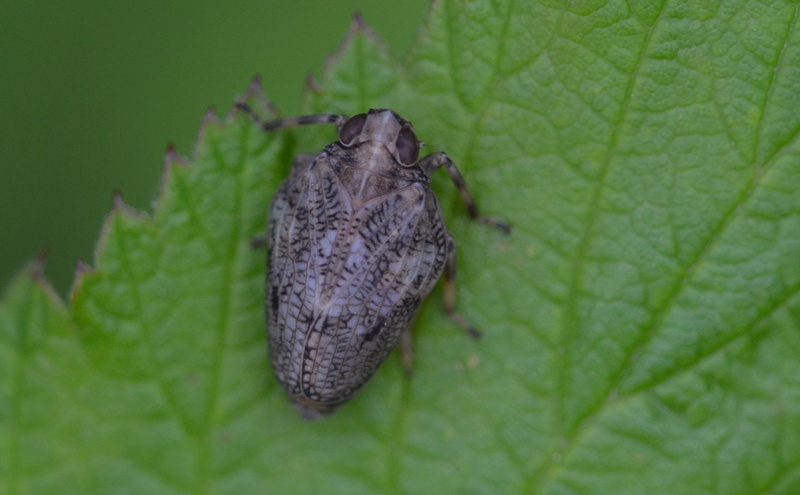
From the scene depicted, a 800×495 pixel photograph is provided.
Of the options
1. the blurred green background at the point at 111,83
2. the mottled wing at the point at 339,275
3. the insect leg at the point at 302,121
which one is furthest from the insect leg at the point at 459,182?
the blurred green background at the point at 111,83

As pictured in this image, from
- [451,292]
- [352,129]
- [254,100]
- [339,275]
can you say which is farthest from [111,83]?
[451,292]

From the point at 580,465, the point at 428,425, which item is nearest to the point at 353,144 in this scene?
the point at 428,425

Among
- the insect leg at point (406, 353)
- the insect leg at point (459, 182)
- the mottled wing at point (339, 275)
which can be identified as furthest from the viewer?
the insect leg at point (406, 353)

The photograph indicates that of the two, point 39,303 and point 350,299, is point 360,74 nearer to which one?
point 350,299

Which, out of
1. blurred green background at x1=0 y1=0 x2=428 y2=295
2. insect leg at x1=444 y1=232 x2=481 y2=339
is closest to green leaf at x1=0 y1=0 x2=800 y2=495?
insect leg at x1=444 y1=232 x2=481 y2=339

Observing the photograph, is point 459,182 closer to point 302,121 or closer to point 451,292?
point 451,292

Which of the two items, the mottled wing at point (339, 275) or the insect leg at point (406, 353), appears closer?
the mottled wing at point (339, 275)

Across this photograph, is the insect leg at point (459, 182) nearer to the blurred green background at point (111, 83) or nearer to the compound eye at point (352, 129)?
the compound eye at point (352, 129)
